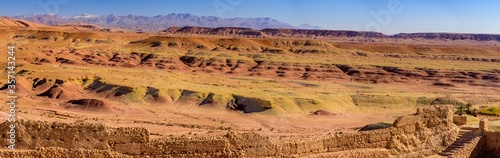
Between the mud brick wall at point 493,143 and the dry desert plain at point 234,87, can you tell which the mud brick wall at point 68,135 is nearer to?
the dry desert plain at point 234,87

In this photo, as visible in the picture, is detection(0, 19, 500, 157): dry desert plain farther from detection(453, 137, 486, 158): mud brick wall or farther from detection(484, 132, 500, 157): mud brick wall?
detection(453, 137, 486, 158): mud brick wall

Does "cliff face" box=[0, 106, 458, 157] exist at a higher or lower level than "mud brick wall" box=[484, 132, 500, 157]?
higher

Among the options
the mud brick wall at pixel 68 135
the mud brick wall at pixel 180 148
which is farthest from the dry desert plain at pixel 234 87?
the mud brick wall at pixel 68 135

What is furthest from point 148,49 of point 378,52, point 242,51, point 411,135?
point 411,135

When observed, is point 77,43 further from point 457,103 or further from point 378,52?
point 457,103

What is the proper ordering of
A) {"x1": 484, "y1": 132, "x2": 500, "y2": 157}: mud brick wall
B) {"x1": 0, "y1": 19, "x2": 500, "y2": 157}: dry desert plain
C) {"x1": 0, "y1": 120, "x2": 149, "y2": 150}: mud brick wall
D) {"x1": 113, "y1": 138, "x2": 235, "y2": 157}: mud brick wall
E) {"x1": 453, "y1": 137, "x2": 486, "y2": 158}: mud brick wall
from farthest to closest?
{"x1": 0, "y1": 19, "x2": 500, "y2": 157}: dry desert plain < {"x1": 484, "y1": 132, "x2": 500, "y2": 157}: mud brick wall < {"x1": 453, "y1": 137, "x2": 486, "y2": 158}: mud brick wall < {"x1": 113, "y1": 138, "x2": 235, "y2": 157}: mud brick wall < {"x1": 0, "y1": 120, "x2": 149, "y2": 150}: mud brick wall

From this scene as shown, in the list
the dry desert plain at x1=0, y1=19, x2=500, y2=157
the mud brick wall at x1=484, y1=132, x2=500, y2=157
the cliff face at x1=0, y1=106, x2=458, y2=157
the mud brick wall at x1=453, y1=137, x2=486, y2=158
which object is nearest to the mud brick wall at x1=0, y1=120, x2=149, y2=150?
the cliff face at x1=0, y1=106, x2=458, y2=157
